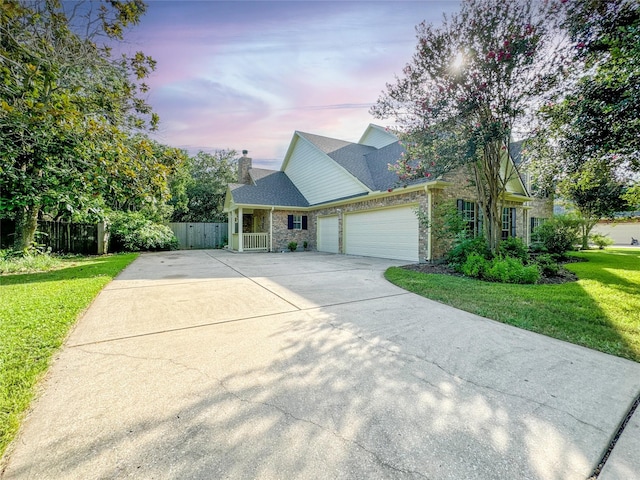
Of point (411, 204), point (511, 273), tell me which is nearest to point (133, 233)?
point (411, 204)

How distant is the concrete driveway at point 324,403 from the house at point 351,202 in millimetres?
6765

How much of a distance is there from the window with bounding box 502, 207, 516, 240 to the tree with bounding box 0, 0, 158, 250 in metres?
14.1

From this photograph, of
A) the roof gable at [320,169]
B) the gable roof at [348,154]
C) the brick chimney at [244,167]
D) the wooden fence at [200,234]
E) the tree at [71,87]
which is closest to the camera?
the tree at [71,87]

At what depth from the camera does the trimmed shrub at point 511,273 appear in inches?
251

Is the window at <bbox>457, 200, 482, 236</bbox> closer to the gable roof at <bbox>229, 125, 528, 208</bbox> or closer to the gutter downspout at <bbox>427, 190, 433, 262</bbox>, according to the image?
the gutter downspout at <bbox>427, 190, 433, 262</bbox>

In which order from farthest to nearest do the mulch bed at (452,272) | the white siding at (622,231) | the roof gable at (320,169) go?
the white siding at (622,231), the roof gable at (320,169), the mulch bed at (452,272)

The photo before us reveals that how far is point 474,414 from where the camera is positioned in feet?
6.24

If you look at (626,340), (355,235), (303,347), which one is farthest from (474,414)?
(355,235)

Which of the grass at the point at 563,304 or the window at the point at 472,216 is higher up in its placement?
the window at the point at 472,216

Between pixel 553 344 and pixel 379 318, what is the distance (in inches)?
75.8

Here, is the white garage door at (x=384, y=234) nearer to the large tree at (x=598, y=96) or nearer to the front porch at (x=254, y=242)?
the large tree at (x=598, y=96)

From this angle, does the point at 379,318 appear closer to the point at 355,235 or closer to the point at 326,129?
the point at 355,235

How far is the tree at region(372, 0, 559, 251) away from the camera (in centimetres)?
627

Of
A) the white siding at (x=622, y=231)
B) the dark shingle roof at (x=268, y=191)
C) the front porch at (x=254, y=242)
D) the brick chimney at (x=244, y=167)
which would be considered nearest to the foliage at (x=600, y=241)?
the white siding at (x=622, y=231)
